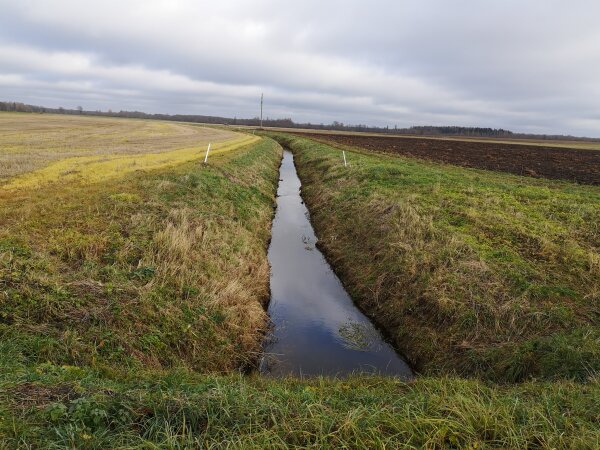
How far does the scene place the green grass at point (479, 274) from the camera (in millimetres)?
7941

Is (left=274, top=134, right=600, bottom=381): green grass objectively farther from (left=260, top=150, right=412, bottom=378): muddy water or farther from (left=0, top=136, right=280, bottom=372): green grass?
(left=0, top=136, right=280, bottom=372): green grass

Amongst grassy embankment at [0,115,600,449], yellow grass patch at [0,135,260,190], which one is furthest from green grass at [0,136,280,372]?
yellow grass patch at [0,135,260,190]

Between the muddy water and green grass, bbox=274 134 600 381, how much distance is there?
0.54 m

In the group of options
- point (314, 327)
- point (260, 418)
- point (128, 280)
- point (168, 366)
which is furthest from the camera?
point (314, 327)

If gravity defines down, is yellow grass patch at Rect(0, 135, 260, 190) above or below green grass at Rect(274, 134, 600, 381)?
above

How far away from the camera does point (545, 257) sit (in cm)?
1112

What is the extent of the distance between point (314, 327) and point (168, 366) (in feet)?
14.3

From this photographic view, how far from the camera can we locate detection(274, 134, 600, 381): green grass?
7.94 meters

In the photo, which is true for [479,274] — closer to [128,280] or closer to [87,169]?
[128,280]

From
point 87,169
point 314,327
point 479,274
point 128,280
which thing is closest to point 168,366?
point 128,280

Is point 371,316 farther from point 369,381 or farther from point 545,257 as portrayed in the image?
point 545,257

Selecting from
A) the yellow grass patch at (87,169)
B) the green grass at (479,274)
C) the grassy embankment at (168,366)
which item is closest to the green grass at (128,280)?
the grassy embankment at (168,366)

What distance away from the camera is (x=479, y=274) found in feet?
33.9

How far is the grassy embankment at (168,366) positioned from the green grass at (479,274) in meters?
1.96
